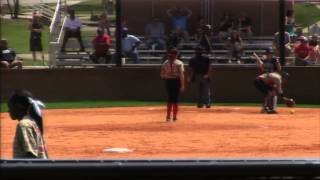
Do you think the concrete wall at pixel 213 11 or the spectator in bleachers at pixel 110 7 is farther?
the spectator in bleachers at pixel 110 7

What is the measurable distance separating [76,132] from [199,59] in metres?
6.50

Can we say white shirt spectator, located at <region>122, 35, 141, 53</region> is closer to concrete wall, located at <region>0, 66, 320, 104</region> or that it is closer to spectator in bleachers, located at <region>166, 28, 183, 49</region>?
spectator in bleachers, located at <region>166, 28, 183, 49</region>

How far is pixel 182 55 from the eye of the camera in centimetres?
2898

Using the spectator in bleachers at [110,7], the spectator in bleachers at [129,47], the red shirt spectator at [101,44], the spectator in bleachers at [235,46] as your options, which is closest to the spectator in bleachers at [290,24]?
the spectator in bleachers at [235,46]

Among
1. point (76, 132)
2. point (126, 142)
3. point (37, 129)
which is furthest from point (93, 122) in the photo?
point (37, 129)

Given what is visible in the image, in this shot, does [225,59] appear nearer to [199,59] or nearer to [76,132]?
[199,59]

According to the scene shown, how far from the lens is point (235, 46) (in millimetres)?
28219

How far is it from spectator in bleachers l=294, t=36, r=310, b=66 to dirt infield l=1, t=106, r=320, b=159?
3.57 meters

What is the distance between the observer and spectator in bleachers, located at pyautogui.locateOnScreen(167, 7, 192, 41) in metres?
30.2

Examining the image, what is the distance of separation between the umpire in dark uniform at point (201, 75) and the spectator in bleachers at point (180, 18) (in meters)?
7.79

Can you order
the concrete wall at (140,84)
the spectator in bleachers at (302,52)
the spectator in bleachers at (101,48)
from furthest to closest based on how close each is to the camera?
the spectator in bleachers at (101,48) → the spectator in bleachers at (302,52) → the concrete wall at (140,84)

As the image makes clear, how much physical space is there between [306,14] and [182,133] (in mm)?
23607

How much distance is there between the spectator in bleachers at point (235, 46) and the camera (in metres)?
27.7

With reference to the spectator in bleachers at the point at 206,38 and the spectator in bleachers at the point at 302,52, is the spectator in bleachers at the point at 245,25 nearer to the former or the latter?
the spectator in bleachers at the point at 206,38
